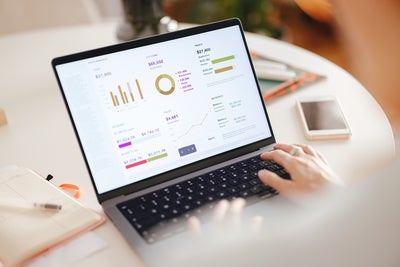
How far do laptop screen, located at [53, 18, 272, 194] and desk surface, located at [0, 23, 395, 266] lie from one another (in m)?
0.11

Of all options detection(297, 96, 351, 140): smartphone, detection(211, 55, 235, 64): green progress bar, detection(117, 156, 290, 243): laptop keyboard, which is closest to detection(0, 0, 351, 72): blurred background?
detection(297, 96, 351, 140): smartphone

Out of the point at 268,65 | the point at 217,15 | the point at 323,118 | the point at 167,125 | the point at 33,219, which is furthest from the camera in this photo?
the point at 217,15

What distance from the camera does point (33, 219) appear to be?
0.87 metres

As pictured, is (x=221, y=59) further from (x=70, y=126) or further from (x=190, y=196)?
(x=70, y=126)

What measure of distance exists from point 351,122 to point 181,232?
0.53 m

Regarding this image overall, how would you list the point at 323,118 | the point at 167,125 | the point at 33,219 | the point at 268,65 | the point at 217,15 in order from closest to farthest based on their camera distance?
the point at 33,219 < the point at 167,125 < the point at 323,118 < the point at 268,65 < the point at 217,15

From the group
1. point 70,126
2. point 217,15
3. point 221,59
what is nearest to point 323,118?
point 221,59

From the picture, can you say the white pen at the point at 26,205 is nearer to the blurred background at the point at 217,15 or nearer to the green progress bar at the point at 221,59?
the green progress bar at the point at 221,59

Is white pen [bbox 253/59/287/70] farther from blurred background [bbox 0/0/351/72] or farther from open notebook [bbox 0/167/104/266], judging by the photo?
open notebook [bbox 0/167/104/266]

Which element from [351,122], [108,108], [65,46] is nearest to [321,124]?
[351,122]

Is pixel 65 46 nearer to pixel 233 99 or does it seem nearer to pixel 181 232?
pixel 233 99

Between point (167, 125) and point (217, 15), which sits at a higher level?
point (217, 15)

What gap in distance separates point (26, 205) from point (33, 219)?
1.5 inches

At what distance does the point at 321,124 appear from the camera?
1.15m
